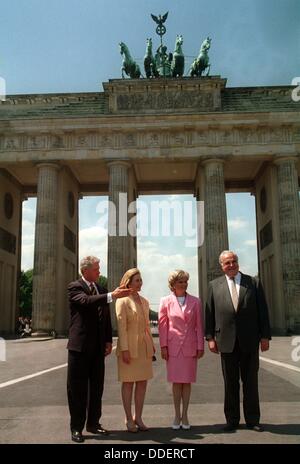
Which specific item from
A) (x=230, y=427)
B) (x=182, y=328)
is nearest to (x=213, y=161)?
(x=182, y=328)

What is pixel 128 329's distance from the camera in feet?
21.2

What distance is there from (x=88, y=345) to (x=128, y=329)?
578 mm

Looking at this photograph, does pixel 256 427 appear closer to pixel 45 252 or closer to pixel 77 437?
pixel 77 437

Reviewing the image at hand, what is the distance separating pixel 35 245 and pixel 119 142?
9.34m

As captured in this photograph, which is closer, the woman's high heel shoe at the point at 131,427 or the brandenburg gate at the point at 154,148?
the woman's high heel shoe at the point at 131,427

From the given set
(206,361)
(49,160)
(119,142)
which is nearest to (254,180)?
(119,142)

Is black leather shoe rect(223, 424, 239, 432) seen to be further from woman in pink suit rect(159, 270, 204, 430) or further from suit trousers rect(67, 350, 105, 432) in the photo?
suit trousers rect(67, 350, 105, 432)

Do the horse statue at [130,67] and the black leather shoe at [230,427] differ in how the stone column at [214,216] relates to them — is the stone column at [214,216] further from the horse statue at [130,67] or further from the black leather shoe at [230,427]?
the black leather shoe at [230,427]

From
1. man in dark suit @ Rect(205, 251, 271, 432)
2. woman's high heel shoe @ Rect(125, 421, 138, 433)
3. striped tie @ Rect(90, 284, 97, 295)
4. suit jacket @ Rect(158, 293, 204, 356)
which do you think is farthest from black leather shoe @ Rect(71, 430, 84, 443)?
man in dark suit @ Rect(205, 251, 271, 432)

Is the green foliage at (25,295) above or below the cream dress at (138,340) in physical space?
above

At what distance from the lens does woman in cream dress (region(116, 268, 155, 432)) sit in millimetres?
6312

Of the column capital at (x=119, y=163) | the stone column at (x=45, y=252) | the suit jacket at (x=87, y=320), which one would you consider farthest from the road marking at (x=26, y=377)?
the column capital at (x=119, y=163)

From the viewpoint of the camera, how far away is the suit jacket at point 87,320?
6.21 metres

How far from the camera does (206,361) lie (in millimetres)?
16078
